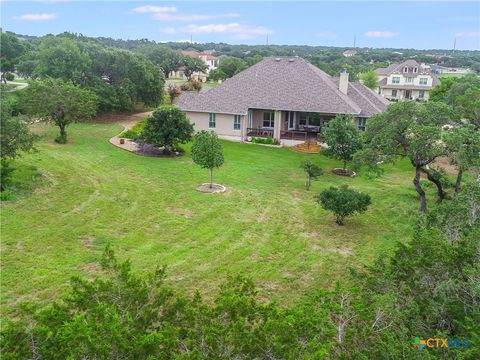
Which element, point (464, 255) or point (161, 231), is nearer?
point (464, 255)

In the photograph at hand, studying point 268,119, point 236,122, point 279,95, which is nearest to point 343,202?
point 236,122

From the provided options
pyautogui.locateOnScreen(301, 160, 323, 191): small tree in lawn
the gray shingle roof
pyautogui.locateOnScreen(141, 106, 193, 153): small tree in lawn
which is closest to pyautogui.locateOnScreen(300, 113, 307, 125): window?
the gray shingle roof

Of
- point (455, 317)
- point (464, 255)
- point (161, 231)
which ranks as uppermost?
point (464, 255)

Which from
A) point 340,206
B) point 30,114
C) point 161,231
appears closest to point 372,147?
point 340,206

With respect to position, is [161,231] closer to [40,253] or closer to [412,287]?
[40,253]

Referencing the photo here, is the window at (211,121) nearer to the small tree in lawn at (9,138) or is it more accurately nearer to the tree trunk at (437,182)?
the small tree in lawn at (9,138)

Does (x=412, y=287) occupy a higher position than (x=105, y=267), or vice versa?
(x=105, y=267)

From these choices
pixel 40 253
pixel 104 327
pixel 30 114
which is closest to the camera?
pixel 104 327
